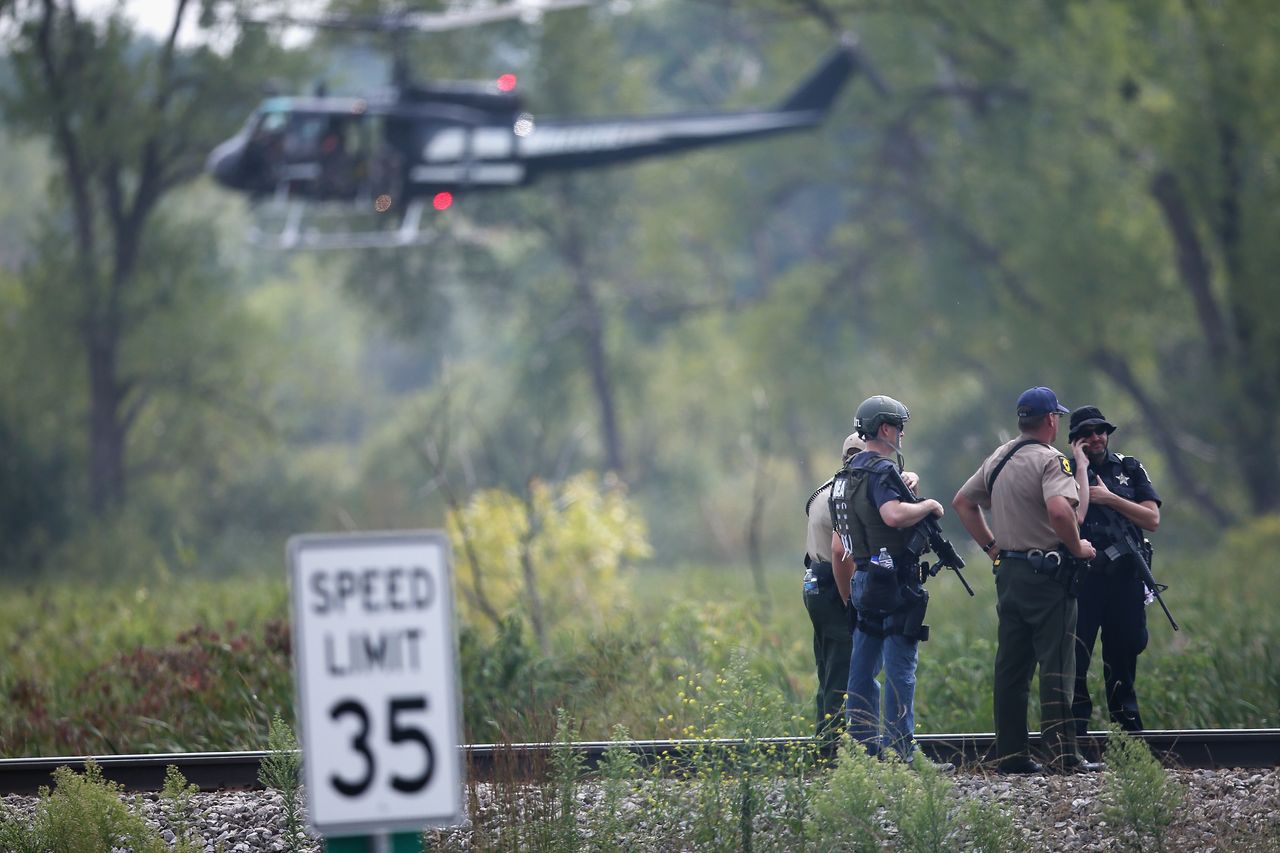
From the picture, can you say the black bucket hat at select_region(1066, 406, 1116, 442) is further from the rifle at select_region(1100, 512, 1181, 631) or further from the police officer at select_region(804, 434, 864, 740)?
the police officer at select_region(804, 434, 864, 740)

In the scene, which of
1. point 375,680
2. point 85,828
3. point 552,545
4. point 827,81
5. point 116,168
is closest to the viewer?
point 375,680

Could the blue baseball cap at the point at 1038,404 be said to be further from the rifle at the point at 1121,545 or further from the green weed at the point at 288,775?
the green weed at the point at 288,775

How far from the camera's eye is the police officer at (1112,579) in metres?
8.88

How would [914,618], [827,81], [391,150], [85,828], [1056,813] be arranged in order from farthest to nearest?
[827,81] < [391,150] < [914,618] < [1056,813] < [85,828]

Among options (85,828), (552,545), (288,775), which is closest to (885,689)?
(288,775)

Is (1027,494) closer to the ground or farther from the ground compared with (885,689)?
farther from the ground

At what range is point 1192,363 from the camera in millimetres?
32062

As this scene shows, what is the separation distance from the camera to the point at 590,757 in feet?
29.2

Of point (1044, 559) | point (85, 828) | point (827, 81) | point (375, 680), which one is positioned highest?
point (827, 81)

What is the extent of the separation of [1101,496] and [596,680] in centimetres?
367

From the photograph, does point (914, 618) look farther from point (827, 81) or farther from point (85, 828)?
point (827, 81)

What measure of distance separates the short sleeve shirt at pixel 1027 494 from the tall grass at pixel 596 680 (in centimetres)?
150

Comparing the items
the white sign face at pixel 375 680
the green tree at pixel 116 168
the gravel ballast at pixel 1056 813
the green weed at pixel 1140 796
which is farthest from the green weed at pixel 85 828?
the green tree at pixel 116 168

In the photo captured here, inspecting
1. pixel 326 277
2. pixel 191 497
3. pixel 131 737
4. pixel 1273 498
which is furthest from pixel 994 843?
pixel 326 277
